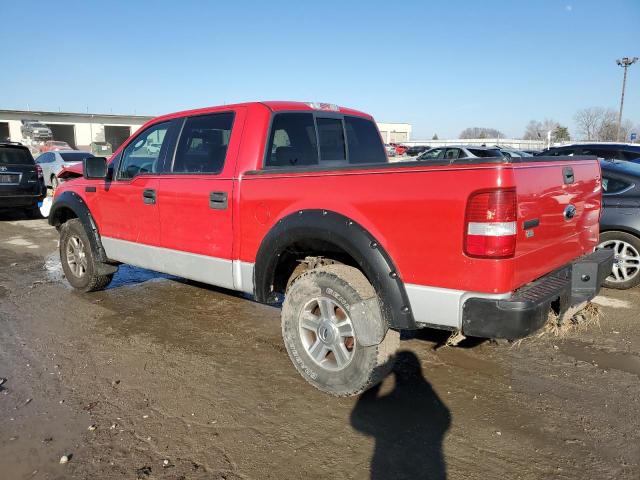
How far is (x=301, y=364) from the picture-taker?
3533 mm

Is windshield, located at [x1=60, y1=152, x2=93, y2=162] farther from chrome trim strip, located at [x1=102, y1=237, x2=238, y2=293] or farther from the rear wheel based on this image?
the rear wheel

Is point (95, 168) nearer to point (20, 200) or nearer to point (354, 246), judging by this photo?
point (354, 246)

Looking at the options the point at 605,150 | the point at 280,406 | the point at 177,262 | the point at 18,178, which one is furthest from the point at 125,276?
the point at 605,150

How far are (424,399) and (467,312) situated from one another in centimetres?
96

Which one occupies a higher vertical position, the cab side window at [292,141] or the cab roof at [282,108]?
the cab roof at [282,108]

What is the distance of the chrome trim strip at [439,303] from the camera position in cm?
271

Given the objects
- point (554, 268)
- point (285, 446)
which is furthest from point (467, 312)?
point (285, 446)

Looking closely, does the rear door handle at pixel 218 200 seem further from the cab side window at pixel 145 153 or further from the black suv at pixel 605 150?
the black suv at pixel 605 150

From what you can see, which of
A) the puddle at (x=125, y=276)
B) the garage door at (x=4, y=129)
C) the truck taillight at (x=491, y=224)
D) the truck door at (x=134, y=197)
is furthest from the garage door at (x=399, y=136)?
the truck taillight at (x=491, y=224)

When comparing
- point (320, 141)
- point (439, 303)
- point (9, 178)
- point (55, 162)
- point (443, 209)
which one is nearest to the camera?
point (443, 209)

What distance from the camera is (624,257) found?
5.80m

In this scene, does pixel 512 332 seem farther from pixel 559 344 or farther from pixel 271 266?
pixel 559 344

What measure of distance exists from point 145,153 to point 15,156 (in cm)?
858

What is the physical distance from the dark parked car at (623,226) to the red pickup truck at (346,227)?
90.4 inches
